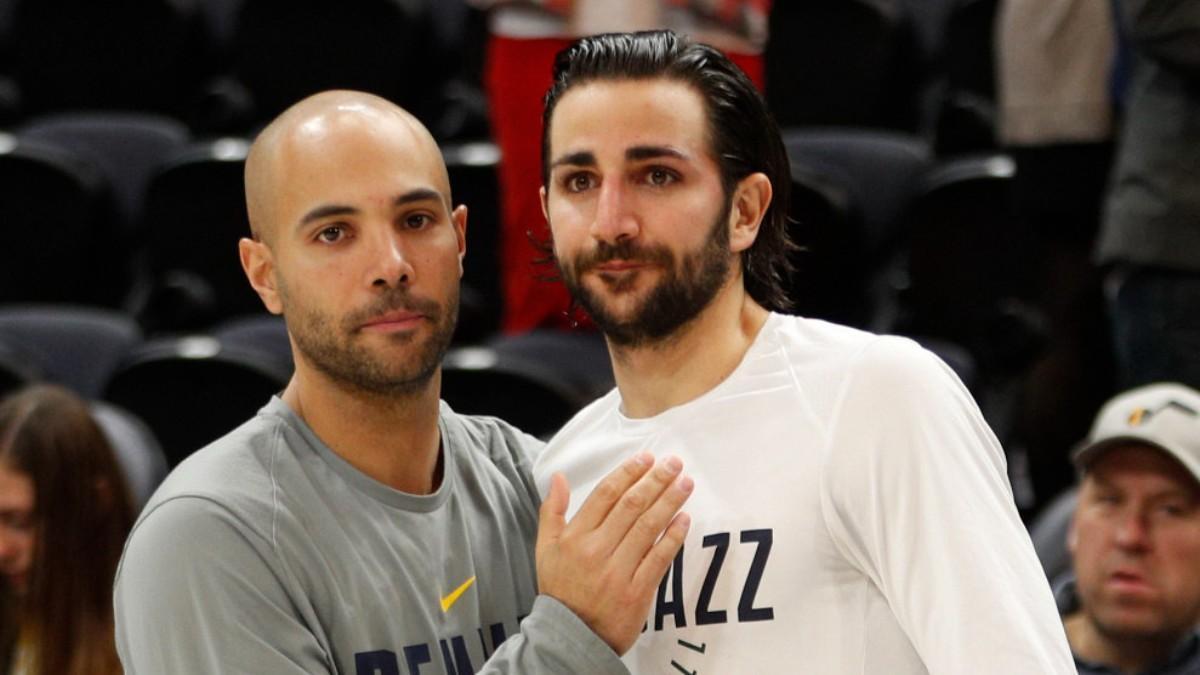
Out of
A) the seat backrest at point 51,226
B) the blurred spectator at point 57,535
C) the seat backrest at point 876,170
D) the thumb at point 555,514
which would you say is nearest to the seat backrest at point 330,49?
the seat backrest at point 51,226

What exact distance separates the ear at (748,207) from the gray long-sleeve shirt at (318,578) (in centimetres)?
59

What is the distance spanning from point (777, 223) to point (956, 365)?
2039mm

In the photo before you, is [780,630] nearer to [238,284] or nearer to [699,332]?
[699,332]

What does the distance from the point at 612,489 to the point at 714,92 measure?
61 centimetres

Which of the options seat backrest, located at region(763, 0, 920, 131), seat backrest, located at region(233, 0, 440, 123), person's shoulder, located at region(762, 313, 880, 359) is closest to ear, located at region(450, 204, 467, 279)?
person's shoulder, located at region(762, 313, 880, 359)

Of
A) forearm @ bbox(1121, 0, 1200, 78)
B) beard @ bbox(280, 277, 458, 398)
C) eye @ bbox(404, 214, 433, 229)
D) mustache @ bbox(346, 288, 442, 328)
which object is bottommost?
beard @ bbox(280, 277, 458, 398)

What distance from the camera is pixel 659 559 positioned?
2.53 meters

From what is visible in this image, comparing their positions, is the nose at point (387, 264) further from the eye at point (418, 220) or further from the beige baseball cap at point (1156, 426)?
the beige baseball cap at point (1156, 426)

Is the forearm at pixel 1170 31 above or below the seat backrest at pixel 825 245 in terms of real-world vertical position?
above

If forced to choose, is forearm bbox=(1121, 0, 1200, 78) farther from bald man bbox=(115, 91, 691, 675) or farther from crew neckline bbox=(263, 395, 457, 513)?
crew neckline bbox=(263, 395, 457, 513)

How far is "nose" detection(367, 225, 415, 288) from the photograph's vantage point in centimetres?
276

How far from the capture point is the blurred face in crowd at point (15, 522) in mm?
4352

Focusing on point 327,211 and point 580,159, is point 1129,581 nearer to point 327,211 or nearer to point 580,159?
point 580,159

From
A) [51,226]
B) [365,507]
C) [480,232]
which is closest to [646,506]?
[365,507]
